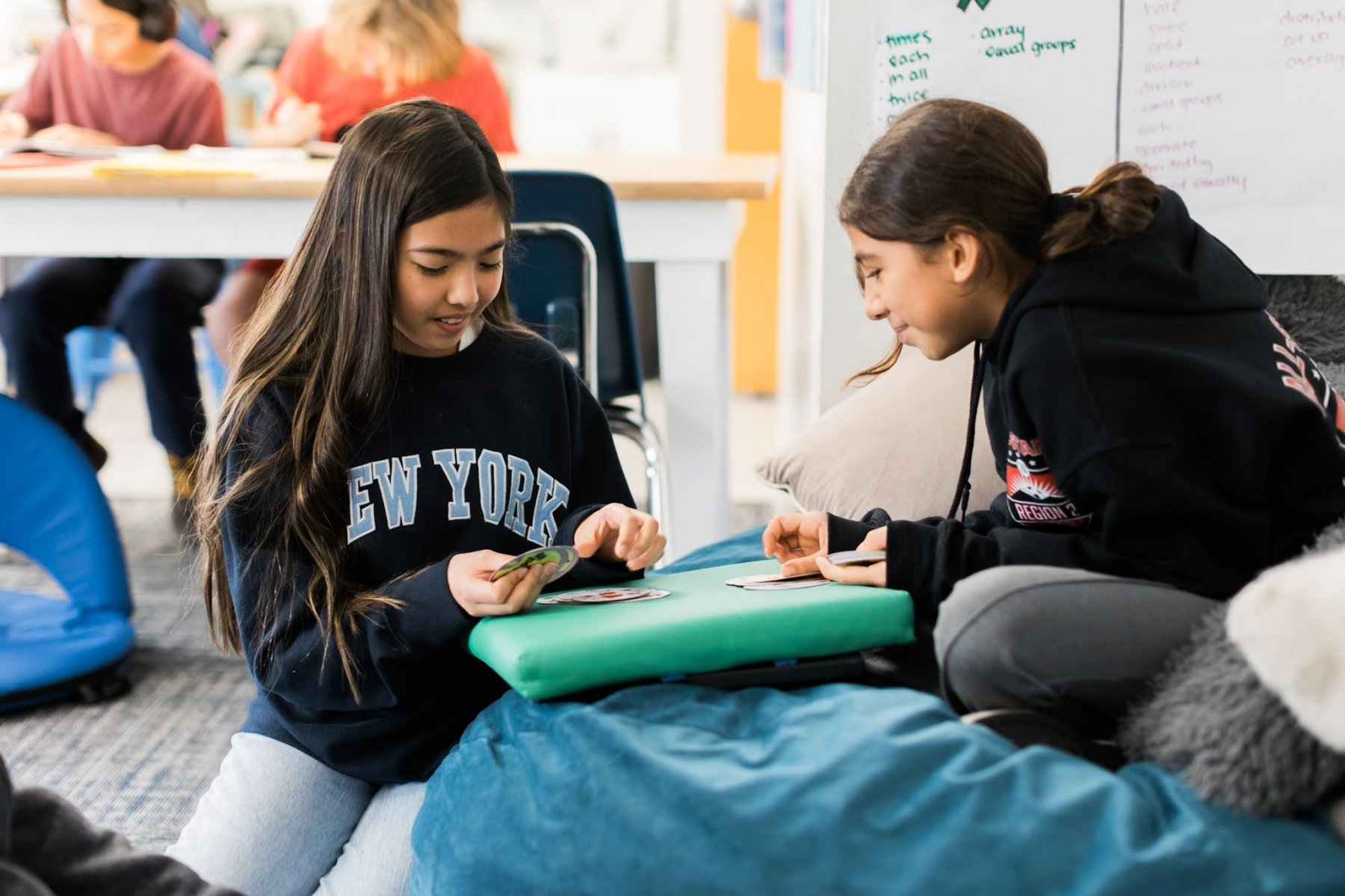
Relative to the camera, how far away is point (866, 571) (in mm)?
Result: 1023

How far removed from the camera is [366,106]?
269 centimetres

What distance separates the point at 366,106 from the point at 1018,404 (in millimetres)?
2040

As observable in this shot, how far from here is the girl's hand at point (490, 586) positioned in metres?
0.97

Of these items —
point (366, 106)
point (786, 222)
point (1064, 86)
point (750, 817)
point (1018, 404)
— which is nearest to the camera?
point (750, 817)

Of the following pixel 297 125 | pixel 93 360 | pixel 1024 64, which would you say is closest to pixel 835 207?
pixel 1024 64

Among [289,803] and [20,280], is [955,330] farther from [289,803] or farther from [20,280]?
[20,280]

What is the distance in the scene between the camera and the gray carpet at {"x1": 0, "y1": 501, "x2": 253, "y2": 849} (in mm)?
1558

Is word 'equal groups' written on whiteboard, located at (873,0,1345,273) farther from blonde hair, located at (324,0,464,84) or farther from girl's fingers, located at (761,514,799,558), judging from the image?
blonde hair, located at (324,0,464,84)

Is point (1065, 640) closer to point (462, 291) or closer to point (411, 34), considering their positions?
point (462, 291)

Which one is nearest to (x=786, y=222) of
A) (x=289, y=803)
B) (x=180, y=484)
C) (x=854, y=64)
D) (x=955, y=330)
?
(x=854, y=64)

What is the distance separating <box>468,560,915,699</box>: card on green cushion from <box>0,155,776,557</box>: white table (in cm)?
97

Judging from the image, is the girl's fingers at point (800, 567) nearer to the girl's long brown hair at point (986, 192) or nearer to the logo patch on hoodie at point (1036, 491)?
the logo patch on hoodie at point (1036, 491)

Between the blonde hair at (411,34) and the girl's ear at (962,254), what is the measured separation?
5.96 feet

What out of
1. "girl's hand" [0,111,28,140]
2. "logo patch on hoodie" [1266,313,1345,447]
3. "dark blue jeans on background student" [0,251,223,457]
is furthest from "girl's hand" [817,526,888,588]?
"girl's hand" [0,111,28,140]
